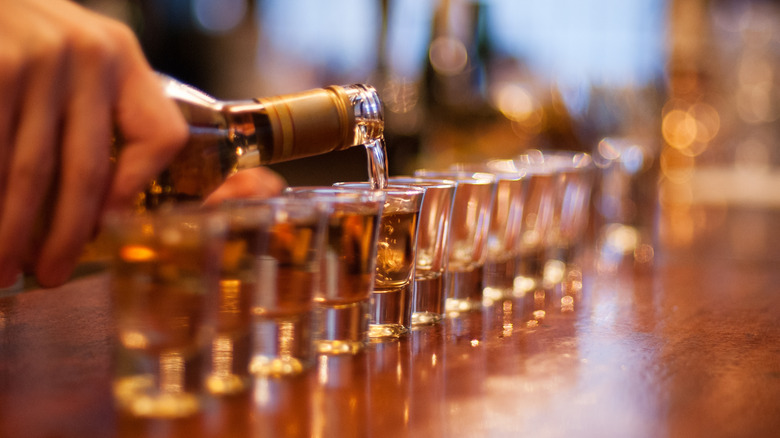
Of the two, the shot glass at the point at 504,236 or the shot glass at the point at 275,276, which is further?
the shot glass at the point at 504,236

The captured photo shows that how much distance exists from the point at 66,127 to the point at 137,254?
0.53 feet

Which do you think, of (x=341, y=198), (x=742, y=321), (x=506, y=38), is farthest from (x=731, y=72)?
(x=341, y=198)

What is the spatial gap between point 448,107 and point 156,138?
2282 mm

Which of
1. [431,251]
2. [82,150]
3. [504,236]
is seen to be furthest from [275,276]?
[504,236]

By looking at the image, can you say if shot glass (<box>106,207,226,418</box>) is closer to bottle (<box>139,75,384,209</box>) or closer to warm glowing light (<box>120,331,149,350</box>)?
warm glowing light (<box>120,331,149,350</box>)

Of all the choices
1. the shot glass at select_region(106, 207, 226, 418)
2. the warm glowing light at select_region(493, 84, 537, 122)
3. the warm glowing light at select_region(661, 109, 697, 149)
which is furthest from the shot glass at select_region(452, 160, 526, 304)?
the warm glowing light at select_region(661, 109, 697, 149)

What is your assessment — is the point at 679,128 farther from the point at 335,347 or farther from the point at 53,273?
the point at 53,273

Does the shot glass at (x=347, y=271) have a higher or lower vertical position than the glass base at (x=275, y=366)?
higher

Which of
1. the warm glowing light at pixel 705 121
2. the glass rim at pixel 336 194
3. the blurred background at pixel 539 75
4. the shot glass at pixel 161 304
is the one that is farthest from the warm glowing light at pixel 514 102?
the warm glowing light at pixel 705 121

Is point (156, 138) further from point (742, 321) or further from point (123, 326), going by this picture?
point (742, 321)

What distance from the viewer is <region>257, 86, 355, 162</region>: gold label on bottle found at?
0.78 m

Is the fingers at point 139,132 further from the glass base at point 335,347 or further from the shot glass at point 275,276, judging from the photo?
the glass base at point 335,347

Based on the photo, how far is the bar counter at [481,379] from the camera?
20.5 inches

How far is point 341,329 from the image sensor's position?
697 mm
